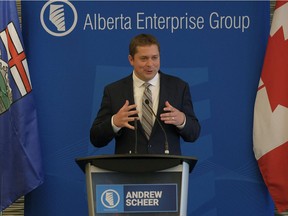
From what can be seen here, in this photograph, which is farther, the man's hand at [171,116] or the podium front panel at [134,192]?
the man's hand at [171,116]

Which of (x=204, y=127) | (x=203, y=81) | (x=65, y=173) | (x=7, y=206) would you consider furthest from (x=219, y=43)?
(x=7, y=206)

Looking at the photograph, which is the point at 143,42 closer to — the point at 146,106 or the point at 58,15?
the point at 146,106

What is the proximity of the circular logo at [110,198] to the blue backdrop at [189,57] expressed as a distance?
1833 millimetres

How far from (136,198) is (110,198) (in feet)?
0.39

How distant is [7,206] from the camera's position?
399cm

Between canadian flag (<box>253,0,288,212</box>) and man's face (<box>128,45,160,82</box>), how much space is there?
4.97ft

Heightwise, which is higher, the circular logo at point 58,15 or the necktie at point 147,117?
the circular logo at point 58,15

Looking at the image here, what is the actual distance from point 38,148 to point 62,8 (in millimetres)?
1140

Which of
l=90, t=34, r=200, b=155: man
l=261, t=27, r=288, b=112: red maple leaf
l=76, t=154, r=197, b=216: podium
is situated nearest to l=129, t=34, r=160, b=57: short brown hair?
l=90, t=34, r=200, b=155: man

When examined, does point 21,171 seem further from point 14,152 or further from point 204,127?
point 204,127

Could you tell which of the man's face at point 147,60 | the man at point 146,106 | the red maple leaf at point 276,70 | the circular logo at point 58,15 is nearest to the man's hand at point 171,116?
the man at point 146,106

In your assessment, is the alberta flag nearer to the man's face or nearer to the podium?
the man's face

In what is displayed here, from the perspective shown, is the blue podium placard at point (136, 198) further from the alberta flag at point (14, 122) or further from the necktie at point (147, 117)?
the alberta flag at point (14, 122)

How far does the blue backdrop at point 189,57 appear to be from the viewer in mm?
4152
